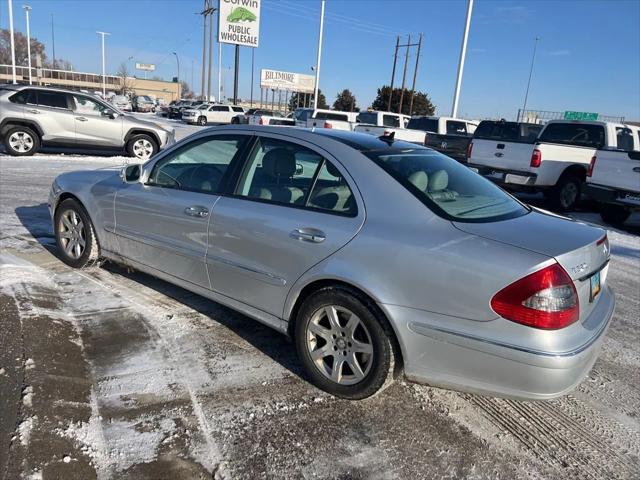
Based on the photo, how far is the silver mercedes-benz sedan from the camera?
8.05 ft

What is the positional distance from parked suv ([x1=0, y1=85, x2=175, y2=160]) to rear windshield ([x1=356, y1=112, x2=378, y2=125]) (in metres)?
10.2

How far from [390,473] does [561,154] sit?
31.1 ft

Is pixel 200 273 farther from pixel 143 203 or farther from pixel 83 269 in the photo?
pixel 83 269

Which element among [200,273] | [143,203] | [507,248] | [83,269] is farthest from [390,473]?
[83,269]

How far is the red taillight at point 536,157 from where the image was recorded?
9.97m

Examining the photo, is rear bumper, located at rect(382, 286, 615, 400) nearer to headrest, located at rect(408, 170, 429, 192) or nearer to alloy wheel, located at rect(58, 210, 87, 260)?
headrest, located at rect(408, 170, 429, 192)

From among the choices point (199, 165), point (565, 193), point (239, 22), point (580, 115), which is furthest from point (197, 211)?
point (580, 115)

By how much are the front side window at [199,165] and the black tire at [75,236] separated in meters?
0.96

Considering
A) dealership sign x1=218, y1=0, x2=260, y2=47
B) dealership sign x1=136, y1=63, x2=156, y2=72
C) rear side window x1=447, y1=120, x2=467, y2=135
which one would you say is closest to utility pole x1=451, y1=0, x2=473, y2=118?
rear side window x1=447, y1=120, x2=467, y2=135

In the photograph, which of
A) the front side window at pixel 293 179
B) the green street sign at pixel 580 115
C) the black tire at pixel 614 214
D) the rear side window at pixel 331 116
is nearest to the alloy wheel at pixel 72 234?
the front side window at pixel 293 179

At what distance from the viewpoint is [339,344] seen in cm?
299

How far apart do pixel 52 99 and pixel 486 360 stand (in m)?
12.7

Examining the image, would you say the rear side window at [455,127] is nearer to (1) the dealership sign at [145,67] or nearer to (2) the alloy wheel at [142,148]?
(2) the alloy wheel at [142,148]

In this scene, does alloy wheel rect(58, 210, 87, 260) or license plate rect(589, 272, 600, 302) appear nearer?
license plate rect(589, 272, 600, 302)
